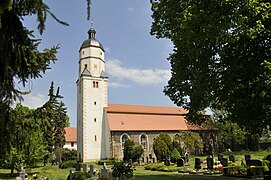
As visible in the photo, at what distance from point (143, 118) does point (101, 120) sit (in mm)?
7200

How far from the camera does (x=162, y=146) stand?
120ft

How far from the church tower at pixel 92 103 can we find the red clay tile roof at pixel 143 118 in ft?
5.47

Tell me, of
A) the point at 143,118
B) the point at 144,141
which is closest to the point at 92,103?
the point at 143,118

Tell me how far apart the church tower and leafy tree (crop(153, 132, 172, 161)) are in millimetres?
7149

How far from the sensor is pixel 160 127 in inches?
1649

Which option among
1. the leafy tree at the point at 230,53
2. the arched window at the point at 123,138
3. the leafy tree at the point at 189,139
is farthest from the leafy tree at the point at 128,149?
the leafy tree at the point at 230,53

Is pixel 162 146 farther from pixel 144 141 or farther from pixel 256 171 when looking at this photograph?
pixel 256 171

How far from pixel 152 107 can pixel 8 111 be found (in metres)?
42.2

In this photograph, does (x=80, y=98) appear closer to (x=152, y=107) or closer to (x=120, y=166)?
(x=152, y=107)

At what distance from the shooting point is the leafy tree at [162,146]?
119 feet

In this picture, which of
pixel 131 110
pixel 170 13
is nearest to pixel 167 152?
pixel 131 110

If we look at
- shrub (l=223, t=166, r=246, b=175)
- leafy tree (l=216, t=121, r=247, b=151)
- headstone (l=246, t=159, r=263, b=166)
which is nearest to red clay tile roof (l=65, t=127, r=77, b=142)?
leafy tree (l=216, t=121, r=247, b=151)

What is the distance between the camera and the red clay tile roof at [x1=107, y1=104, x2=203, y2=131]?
39.4 m

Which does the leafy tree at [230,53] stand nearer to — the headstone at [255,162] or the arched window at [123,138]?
the headstone at [255,162]
